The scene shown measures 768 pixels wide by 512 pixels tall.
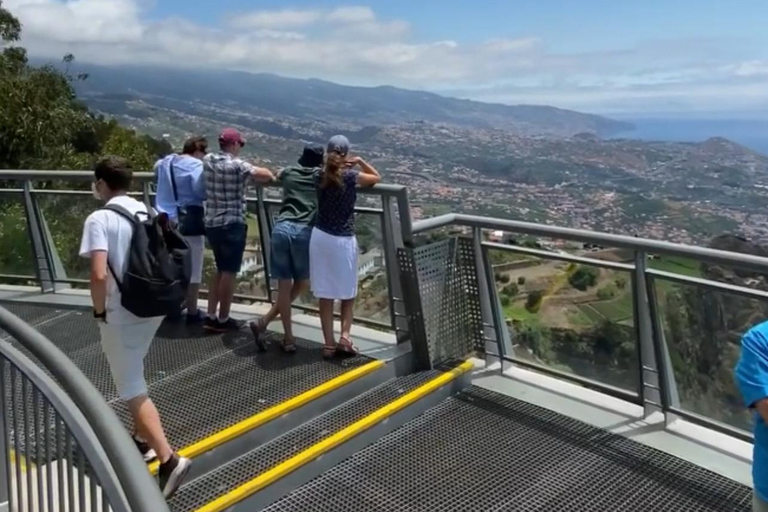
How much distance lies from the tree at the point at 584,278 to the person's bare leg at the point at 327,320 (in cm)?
176

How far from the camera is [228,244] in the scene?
233 inches

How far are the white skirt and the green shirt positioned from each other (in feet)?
0.77

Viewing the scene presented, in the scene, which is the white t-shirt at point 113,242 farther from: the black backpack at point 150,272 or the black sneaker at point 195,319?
the black sneaker at point 195,319

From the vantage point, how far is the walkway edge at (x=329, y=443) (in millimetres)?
3914

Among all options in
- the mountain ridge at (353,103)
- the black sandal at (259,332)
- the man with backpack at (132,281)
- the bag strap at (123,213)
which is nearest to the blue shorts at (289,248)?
the black sandal at (259,332)

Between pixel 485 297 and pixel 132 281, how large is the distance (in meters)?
2.91

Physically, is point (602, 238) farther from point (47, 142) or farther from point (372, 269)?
point (47, 142)

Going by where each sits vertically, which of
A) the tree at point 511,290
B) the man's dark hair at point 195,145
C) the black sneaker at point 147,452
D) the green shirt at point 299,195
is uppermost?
the man's dark hair at point 195,145

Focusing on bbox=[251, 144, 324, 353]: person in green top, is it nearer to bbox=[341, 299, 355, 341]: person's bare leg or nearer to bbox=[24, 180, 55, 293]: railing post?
bbox=[341, 299, 355, 341]: person's bare leg

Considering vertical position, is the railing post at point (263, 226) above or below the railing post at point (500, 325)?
above

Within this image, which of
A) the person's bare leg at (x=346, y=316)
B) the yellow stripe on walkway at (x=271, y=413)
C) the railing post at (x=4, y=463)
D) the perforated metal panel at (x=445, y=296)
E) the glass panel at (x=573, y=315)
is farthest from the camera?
the person's bare leg at (x=346, y=316)

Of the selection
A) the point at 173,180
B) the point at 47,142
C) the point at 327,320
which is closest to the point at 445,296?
the point at 327,320

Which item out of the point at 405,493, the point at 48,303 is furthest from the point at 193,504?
the point at 48,303

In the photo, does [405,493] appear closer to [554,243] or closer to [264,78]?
[554,243]
